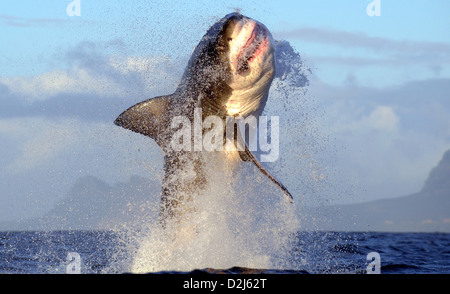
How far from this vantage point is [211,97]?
9.47 m

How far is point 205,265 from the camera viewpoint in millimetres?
10789

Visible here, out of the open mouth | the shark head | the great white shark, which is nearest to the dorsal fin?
the great white shark

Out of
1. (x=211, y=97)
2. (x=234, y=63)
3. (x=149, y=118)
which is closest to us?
(x=234, y=63)

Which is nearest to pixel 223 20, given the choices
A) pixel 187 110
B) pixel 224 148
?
pixel 187 110

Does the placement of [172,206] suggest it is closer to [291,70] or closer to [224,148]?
[224,148]

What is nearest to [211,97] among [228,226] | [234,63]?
[234,63]

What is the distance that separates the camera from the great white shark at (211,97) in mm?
8742

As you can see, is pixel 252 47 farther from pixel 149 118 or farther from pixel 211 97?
pixel 149 118

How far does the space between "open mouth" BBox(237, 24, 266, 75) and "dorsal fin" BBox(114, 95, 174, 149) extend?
188 cm

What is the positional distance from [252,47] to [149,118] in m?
2.75

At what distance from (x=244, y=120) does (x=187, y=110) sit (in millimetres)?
1050

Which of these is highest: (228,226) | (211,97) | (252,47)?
(252,47)

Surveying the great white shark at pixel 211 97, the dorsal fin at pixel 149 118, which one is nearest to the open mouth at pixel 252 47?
the great white shark at pixel 211 97
